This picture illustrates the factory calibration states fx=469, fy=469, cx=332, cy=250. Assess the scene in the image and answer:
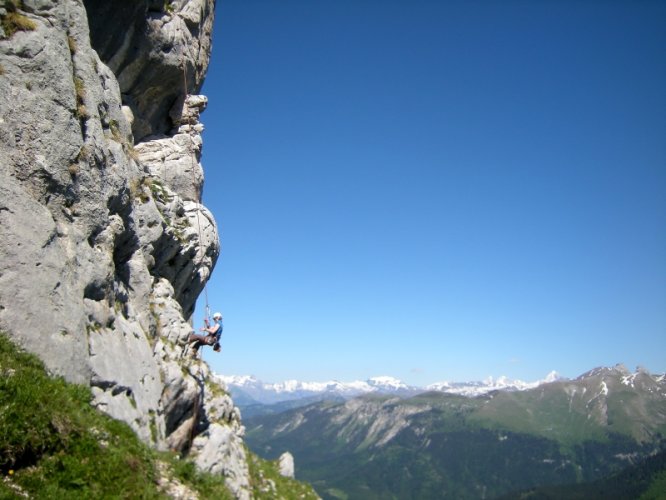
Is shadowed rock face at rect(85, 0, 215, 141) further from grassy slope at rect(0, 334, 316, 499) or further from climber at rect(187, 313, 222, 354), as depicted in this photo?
grassy slope at rect(0, 334, 316, 499)

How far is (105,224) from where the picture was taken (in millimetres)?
18438

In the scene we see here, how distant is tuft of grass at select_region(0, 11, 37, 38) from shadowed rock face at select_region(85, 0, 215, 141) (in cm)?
918

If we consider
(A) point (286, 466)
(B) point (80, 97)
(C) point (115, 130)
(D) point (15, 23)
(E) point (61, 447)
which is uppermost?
A: (D) point (15, 23)

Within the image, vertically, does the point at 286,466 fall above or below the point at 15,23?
below

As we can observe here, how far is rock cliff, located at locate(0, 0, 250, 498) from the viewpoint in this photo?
1432cm

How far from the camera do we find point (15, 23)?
16125 millimetres

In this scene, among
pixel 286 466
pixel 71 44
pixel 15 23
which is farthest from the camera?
pixel 286 466

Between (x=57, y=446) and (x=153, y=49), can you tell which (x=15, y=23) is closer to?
(x=153, y=49)

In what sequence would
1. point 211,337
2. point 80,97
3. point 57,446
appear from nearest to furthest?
point 57,446 < point 80,97 < point 211,337

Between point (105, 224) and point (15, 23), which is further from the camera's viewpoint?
point (105, 224)

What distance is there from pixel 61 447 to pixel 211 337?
15.2 m

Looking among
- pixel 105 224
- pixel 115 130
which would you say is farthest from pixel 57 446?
pixel 115 130

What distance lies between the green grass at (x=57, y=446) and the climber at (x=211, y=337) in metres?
12.1

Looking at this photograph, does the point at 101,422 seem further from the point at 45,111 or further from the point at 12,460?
the point at 45,111
